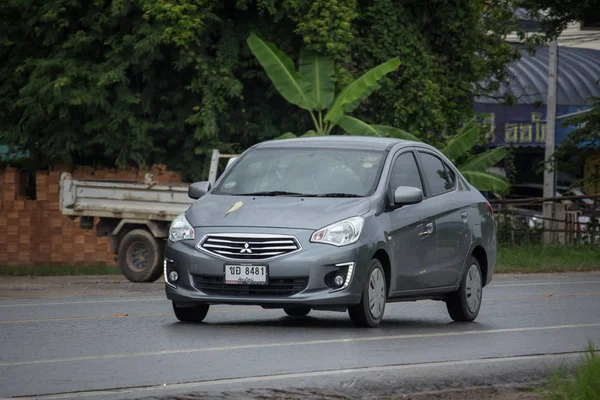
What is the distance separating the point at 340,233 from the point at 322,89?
51.7 feet

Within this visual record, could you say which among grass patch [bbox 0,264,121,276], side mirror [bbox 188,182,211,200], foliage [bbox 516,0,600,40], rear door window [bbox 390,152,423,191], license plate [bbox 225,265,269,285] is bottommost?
grass patch [bbox 0,264,121,276]

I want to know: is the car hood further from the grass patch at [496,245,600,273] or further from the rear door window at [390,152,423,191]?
the grass patch at [496,245,600,273]

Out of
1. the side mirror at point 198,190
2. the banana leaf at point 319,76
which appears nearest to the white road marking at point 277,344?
the side mirror at point 198,190

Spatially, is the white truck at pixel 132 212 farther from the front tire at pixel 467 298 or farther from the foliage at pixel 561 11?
the foliage at pixel 561 11

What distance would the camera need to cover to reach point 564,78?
4991 centimetres

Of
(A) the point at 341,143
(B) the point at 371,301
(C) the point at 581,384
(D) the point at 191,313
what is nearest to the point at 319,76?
(A) the point at 341,143

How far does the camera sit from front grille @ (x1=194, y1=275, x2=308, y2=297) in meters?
10.7

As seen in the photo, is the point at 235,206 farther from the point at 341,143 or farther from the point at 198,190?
the point at 341,143

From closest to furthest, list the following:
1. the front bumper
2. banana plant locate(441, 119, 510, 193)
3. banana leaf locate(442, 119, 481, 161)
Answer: the front bumper
banana plant locate(441, 119, 510, 193)
banana leaf locate(442, 119, 481, 161)

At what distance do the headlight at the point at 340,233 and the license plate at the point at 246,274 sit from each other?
0.47 meters

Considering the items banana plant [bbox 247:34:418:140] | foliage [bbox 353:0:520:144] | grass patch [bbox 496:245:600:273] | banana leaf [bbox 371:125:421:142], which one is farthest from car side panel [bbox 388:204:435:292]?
foliage [bbox 353:0:520:144]

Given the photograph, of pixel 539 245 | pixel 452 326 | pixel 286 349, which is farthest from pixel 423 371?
pixel 539 245

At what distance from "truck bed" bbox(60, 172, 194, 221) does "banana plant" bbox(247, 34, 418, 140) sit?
4750 mm

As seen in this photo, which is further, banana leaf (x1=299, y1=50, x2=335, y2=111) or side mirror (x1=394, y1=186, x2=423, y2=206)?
banana leaf (x1=299, y1=50, x2=335, y2=111)
